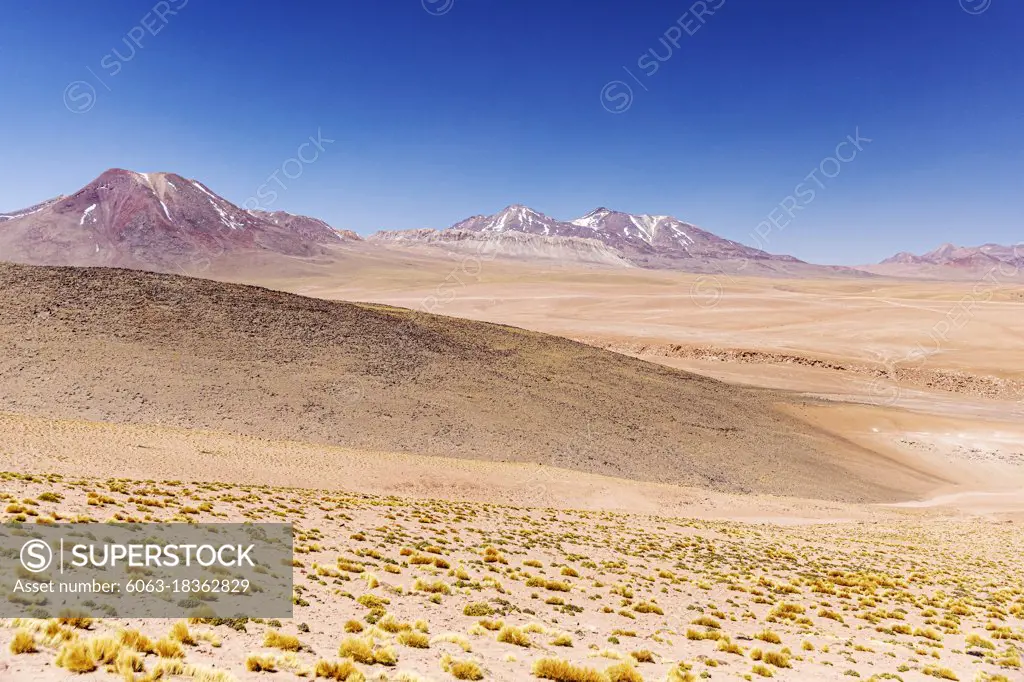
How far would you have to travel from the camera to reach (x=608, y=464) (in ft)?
117

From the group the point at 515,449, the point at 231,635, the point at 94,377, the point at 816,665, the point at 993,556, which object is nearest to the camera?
the point at 231,635

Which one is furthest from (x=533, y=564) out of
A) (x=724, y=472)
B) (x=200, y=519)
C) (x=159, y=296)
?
(x=159, y=296)

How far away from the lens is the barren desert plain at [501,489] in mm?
9836

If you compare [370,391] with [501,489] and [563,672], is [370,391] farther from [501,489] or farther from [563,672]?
[563,672]

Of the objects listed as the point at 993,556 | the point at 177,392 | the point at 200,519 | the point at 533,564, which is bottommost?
the point at 993,556

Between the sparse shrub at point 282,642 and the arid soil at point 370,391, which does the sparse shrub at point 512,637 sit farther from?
the arid soil at point 370,391

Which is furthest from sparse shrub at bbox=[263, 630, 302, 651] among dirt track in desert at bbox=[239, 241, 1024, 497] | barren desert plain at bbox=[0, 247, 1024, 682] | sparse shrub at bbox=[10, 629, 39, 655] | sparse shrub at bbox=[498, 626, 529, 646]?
dirt track in desert at bbox=[239, 241, 1024, 497]

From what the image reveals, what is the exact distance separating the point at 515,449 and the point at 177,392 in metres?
18.6

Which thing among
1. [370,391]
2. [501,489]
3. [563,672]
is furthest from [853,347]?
[563,672]

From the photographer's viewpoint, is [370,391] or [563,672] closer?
[563,672]

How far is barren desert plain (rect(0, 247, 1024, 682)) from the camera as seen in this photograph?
984 cm

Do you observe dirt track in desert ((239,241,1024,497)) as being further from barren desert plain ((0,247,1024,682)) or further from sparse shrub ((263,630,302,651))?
sparse shrub ((263,630,302,651))

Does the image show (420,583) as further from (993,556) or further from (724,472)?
(724,472)

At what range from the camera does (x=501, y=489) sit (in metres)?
29.0
